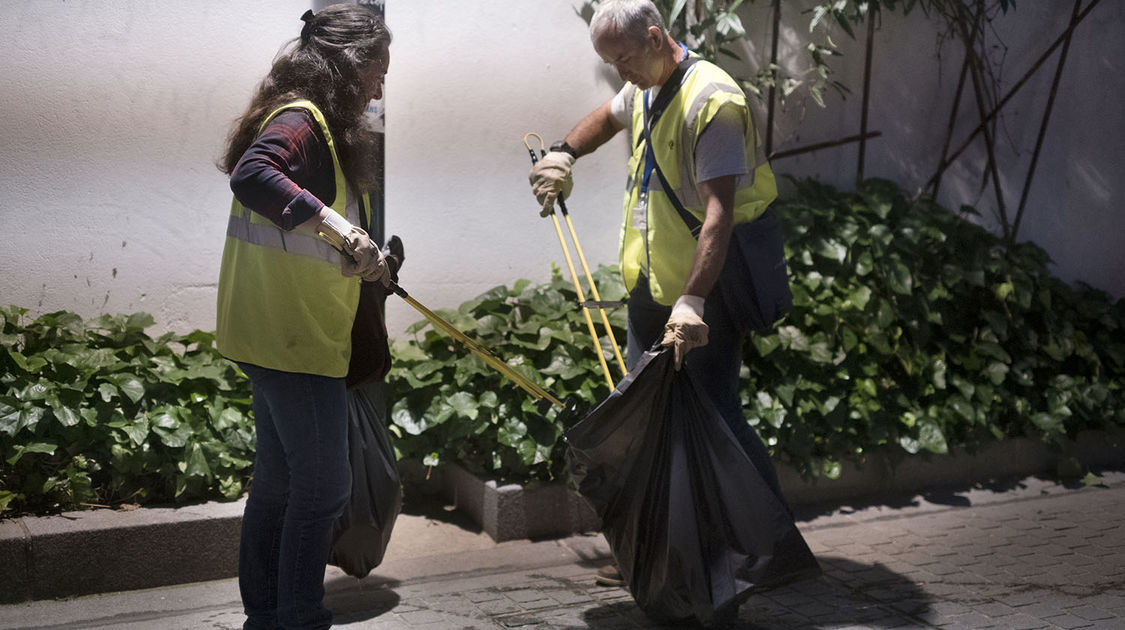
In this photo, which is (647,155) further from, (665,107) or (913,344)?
(913,344)

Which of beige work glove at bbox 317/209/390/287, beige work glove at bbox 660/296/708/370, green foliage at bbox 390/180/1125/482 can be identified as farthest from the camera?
green foliage at bbox 390/180/1125/482

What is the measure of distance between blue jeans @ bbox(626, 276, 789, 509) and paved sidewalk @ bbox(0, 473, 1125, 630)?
0.54 m

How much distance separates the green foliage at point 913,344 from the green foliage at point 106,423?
2.13 m

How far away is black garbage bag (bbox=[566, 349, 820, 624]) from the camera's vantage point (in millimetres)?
3387

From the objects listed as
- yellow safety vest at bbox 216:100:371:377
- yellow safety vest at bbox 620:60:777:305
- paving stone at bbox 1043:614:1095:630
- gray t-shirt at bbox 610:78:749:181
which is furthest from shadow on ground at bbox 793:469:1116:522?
yellow safety vest at bbox 216:100:371:377

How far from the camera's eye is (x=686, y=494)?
3.38 metres

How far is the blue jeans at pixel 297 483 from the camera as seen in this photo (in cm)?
300

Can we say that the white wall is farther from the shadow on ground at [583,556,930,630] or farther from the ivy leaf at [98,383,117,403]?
the shadow on ground at [583,556,930,630]

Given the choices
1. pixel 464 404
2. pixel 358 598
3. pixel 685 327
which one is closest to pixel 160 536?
pixel 358 598

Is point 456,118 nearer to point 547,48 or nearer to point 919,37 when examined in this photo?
point 547,48

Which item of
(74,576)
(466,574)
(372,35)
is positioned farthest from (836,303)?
(74,576)

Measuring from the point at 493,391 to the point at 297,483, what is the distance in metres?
1.59

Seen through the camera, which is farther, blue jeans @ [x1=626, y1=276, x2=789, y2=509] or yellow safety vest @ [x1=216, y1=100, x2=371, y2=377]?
blue jeans @ [x1=626, y1=276, x2=789, y2=509]

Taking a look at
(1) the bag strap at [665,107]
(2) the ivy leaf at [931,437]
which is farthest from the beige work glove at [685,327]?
(2) the ivy leaf at [931,437]
